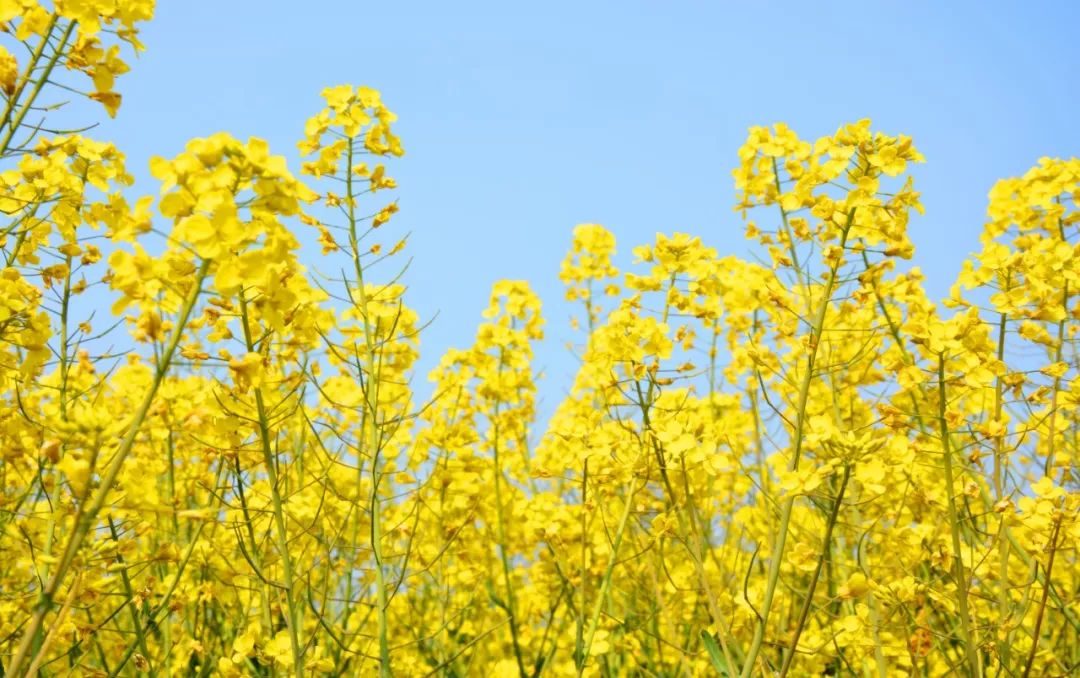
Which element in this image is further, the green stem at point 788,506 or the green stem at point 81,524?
the green stem at point 788,506

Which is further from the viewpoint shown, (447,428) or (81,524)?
(447,428)

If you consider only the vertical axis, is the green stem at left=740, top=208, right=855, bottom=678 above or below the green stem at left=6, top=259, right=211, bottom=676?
above

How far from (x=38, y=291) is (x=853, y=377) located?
3.48 meters

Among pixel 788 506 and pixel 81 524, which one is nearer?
pixel 81 524

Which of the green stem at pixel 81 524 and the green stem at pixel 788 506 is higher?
the green stem at pixel 788 506

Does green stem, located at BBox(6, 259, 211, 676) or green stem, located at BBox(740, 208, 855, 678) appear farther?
green stem, located at BBox(740, 208, 855, 678)

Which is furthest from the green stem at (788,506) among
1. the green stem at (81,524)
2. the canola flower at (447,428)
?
the green stem at (81,524)

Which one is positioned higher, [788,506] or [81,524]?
[788,506]

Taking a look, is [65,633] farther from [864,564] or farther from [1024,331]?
[1024,331]

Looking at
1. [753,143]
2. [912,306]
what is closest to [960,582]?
[912,306]

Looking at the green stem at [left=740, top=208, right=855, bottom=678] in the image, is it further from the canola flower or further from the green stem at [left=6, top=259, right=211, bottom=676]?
the green stem at [left=6, top=259, right=211, bottom=676]

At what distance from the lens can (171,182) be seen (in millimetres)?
1729

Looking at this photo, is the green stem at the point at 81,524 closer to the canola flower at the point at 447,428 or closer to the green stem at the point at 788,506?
the canola flower at the point at 447,428

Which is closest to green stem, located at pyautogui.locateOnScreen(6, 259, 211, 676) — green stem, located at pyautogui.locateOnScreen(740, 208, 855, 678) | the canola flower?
the canola flower
